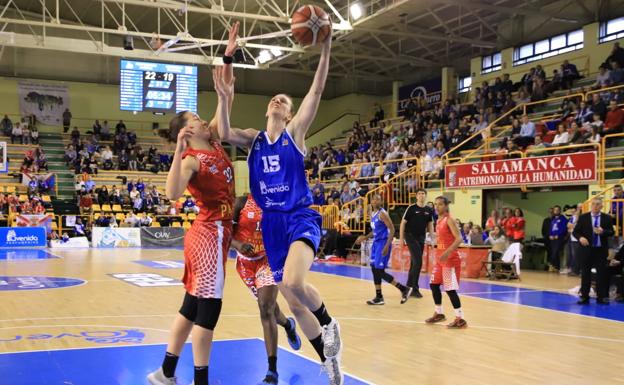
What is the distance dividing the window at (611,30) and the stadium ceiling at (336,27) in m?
0.55

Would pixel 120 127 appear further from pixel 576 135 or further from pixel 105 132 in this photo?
pixel 576 135

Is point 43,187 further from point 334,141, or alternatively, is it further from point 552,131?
point 552,131

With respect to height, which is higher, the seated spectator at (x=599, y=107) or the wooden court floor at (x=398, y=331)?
the seated spectator at (x=599, y=107)

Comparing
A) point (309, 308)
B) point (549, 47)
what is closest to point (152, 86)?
point (549, 47)

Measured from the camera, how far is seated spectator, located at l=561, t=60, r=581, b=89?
21542mm

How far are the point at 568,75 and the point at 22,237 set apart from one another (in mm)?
19120

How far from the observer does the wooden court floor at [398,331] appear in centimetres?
567

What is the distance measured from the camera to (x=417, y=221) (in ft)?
36.5

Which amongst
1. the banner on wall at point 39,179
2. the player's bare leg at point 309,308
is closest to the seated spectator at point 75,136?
the banner on wall at point 39,179

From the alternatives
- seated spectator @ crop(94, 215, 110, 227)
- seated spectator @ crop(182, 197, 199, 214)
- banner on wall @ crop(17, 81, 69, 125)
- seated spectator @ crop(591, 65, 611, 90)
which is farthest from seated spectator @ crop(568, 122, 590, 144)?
banner on wall @ crop(17, 81, 69, 125)

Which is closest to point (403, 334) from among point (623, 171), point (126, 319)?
point (126, 319)

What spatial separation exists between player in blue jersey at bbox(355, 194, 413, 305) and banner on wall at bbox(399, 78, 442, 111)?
21195 mm

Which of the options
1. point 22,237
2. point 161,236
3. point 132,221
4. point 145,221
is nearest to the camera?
point 22,237

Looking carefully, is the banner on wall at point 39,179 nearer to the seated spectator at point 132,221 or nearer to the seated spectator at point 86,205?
the seated spectator at point 86,205
